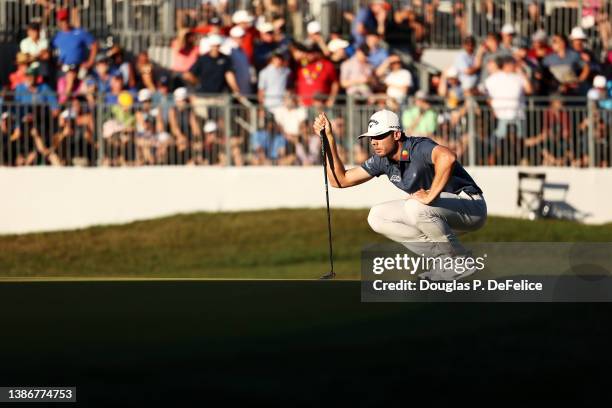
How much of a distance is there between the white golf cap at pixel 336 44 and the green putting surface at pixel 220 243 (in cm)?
247

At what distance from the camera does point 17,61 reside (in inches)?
794

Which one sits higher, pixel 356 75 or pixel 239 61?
pixel 239 61

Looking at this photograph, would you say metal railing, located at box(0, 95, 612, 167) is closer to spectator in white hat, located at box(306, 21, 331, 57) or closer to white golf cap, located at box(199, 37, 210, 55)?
white golf cap, located at box(199, 37, 210, 55)

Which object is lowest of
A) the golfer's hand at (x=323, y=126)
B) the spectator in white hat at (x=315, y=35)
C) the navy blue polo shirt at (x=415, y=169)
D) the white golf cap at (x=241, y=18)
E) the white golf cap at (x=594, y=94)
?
the navy blue polo shirt at (x=415, y=169)

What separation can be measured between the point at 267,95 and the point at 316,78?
0.80 metres

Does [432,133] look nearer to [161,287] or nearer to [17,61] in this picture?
[17,61]

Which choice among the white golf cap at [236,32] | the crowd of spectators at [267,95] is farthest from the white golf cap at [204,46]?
the white golf cap at [236,32]

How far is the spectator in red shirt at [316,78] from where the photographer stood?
2056 centimetres

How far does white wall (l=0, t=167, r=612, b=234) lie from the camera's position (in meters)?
20.1

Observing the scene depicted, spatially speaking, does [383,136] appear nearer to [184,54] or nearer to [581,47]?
[184,54]

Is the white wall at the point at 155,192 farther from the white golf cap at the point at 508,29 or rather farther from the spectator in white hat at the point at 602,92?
the white golf cap at the point at 508,29

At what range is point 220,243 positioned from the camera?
64.5 feet

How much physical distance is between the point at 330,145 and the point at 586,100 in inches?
382

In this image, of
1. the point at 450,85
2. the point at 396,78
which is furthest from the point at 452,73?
the point at 396,78
